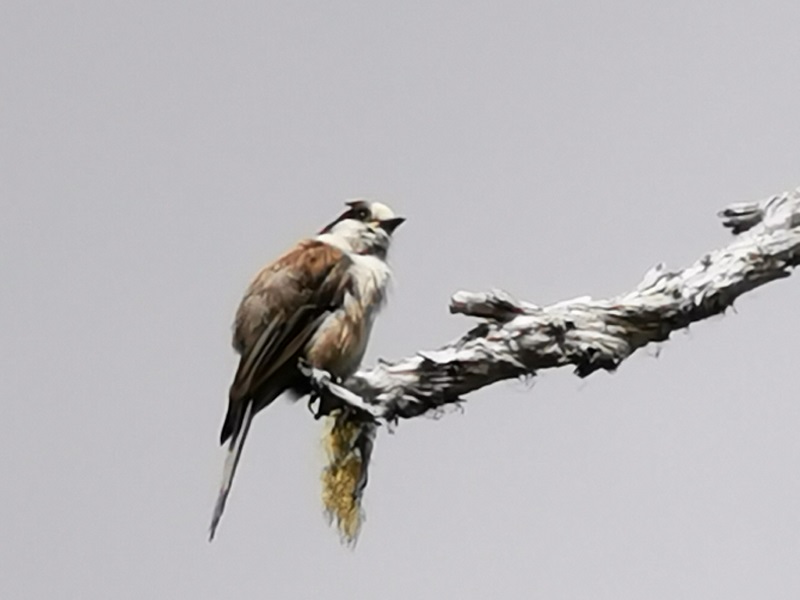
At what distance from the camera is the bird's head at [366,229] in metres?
3.02

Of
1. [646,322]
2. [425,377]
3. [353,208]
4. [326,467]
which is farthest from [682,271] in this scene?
[353,208]

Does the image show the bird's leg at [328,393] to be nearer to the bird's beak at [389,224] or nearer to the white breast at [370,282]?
the white breast at [370,282]

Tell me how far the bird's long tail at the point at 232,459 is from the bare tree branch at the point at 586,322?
0.49 meters

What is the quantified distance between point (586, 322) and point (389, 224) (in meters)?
0.95

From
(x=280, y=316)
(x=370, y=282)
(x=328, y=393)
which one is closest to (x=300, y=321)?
(x=280, y=316)

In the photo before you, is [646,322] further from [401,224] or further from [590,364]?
[401,224]

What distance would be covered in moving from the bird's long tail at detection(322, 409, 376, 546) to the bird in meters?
0.14

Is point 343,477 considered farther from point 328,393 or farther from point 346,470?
point 328,393

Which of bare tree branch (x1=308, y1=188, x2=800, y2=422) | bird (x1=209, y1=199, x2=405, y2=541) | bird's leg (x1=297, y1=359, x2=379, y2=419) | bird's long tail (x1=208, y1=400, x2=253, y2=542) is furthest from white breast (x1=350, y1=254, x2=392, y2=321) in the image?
bare tree branch (x1=308, y1=188, x2=800, y2=422)

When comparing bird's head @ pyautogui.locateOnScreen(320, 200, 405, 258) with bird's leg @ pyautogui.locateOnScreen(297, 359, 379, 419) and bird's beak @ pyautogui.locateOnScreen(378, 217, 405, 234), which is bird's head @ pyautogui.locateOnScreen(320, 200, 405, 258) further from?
bird's leg @ pyautogui.locateOnScreen(297, 359, 379, 419)

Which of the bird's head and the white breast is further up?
the bird's head

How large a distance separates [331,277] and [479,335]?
739 mm

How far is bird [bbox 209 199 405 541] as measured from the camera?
273 centimetres

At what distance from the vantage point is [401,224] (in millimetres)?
3061
